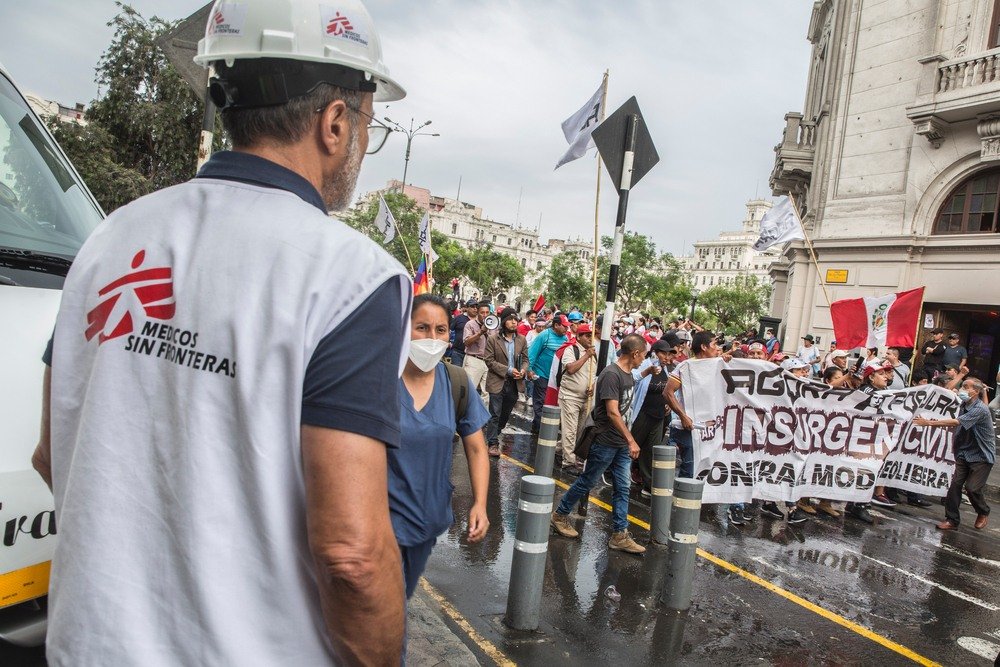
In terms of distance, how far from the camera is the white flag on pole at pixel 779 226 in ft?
49.0

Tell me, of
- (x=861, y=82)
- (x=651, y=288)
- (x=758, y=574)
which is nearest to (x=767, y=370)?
(x=758, y=574)

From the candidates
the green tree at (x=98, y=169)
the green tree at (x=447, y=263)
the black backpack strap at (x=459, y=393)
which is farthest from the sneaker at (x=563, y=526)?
the green tree at (x=447, y=263)

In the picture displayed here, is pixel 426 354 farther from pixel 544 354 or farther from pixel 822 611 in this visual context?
pixel 544 354

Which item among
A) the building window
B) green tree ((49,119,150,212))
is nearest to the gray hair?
green tree ((49,119,150,212))

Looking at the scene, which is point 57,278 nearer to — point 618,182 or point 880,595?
point 618,182

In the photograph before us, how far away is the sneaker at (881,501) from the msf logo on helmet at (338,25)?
11186 mm

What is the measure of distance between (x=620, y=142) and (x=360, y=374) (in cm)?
683

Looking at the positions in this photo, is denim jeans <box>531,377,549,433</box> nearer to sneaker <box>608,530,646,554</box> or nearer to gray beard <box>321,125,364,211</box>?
sneaker <box>608,530,646,554</box>

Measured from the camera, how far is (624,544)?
22.0 feet

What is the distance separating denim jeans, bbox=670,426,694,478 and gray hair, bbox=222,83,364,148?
7.79m

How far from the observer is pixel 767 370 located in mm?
8523

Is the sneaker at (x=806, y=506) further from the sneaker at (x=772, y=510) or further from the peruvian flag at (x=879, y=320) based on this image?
the peruvian flag at (x=879, y=320)

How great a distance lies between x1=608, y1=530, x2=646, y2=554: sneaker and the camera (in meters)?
→ 6.66

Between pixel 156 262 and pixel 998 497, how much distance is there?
14.2 meters
